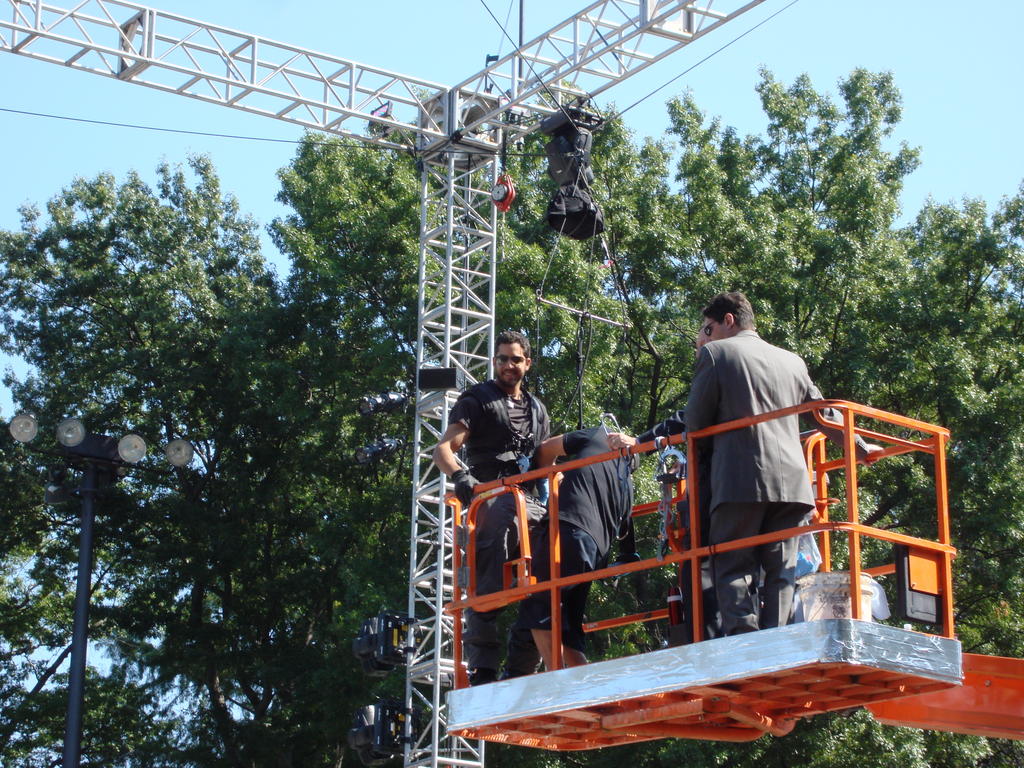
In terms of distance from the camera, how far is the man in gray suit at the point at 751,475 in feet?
21.0

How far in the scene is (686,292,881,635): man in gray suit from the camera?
6395mm

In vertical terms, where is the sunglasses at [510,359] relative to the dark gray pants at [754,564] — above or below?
above

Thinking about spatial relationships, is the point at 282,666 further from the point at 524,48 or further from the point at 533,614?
the point at 533,614

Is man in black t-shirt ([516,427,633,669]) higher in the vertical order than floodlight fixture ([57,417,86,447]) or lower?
lower

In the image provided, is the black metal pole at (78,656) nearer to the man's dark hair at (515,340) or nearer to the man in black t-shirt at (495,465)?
the man in black t-shirt at (495,465)

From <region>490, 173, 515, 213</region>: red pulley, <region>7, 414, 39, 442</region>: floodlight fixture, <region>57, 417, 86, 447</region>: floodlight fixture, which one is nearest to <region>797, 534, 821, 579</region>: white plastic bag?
<region>57, 417, 86, 447</region>: floodlight fixture

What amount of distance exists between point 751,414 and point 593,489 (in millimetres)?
1402

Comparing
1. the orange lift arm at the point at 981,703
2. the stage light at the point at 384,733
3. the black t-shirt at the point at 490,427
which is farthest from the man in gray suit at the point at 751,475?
the stage light at the point at 384,733

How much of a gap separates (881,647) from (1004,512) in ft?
51.3

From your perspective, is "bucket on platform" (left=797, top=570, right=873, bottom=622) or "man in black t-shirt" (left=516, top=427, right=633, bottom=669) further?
"man in black t-shirt" (left=516, top=427, right=633, bottom=669)

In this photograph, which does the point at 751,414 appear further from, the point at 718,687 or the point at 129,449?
the point at 129,449

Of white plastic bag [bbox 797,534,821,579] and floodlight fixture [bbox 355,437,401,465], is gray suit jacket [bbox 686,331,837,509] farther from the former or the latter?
floodlight fixture [bbox 355,437,401,465]

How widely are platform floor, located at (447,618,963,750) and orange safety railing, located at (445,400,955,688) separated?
256mm

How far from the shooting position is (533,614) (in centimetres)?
761
